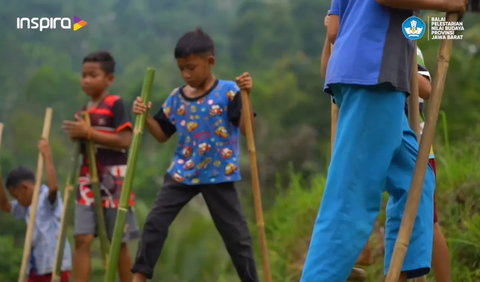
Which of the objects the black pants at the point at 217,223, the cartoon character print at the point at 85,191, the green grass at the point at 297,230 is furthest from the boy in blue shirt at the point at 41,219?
the black pants at the point at 217,223

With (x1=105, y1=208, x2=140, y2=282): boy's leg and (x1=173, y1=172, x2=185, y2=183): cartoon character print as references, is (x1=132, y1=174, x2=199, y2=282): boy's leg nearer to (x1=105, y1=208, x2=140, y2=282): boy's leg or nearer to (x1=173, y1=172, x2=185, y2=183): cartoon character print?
(x1=173, y1=172, x2=185, y2=183): cartoon character print

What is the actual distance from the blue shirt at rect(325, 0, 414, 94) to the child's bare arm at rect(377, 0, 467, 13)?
0.05 meters

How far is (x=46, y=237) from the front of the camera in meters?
4.91

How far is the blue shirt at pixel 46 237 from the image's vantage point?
4.86 metres

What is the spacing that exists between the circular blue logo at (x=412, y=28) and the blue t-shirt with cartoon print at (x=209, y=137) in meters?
1.52

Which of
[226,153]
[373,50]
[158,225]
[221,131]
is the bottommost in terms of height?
[158,225]

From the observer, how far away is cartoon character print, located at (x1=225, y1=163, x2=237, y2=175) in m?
4.02

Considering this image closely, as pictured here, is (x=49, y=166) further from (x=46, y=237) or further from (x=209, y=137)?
(x=209, y=137)

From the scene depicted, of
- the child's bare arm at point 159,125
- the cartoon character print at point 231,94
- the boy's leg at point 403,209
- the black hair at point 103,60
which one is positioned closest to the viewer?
the boy's leg at point 403,209

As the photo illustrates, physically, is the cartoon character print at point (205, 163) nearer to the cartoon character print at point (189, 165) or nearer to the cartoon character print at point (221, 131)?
the cartoon character print at point (189, 165)

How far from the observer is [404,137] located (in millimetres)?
2693

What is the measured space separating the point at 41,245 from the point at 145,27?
245 cm

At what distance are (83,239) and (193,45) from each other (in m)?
1.20

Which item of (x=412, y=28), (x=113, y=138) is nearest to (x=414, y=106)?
(x=412, y=28)
